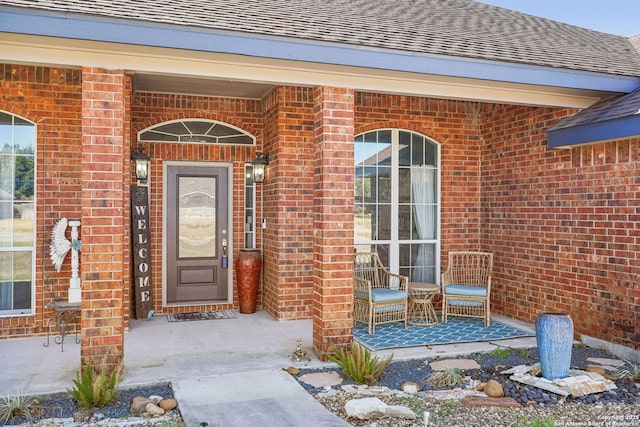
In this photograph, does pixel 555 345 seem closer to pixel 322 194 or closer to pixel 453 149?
pixel 322 194

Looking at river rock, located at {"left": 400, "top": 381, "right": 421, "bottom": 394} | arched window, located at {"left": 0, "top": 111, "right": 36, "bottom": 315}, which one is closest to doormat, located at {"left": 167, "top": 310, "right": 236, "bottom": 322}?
arched window, located at {"left": 0, "top": 111, "right": 36, "bottom": 315}

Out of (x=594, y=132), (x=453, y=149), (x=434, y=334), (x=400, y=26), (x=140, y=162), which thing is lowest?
(x=434, y=334)

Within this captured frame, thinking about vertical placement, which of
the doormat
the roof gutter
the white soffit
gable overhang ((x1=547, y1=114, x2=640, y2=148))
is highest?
the roof gutter

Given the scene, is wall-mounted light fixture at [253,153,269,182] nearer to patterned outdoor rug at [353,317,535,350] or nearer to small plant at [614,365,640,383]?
patterned outdoor rug at [353,317,535,350]

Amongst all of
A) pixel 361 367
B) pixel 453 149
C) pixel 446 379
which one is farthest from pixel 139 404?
pixel 453 149

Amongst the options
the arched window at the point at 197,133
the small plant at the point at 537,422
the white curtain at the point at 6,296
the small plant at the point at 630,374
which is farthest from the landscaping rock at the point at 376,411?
the arched window at the point at 197,133

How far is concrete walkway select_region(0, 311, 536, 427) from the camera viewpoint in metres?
4.39

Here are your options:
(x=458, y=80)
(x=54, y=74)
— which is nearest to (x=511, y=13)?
(x=458, y=80)

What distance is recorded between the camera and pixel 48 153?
6.72 meters

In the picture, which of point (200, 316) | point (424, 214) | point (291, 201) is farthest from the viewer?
point (424, 214)

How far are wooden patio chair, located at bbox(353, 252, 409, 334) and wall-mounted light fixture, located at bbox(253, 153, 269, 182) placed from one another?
184 cm

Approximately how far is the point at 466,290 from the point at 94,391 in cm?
490

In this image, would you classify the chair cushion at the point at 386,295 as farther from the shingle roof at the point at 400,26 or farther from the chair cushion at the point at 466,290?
the shingle roof at the point at 400,26

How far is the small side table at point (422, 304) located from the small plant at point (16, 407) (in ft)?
15.5
